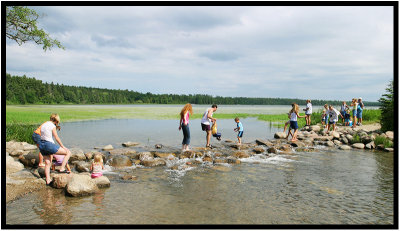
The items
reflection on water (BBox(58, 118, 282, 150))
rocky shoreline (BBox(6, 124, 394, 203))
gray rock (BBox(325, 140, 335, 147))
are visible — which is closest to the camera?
rocky shoreline (BBox(6, 124, 394, 203))

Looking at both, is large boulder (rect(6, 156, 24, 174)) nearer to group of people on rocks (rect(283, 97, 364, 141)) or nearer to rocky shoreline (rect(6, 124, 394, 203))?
rocky shoreline (rect(6, 124, 394, 203))

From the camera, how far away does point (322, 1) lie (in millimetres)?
5922

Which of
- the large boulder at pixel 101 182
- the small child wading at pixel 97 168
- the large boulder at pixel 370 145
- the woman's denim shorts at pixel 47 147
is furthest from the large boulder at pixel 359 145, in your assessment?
the woman's denim shorts at pixel 47 147

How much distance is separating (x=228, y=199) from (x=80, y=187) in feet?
14.5

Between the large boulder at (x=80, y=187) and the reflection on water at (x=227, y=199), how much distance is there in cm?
22

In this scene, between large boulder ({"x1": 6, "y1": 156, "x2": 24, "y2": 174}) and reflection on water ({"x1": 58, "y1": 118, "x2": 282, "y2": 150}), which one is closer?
large boulder ({"x1": 6, "y1": 156, "x2": 24, "y2": 174})

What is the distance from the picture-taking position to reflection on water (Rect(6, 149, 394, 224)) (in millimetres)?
6223

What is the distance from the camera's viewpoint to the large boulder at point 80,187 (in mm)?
7516

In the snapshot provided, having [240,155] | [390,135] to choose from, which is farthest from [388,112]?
[240,155]

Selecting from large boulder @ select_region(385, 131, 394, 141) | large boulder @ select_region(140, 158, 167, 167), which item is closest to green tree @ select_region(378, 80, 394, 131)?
large boulder @ select_region(385, 131, 394, 141)

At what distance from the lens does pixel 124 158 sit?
1229cm

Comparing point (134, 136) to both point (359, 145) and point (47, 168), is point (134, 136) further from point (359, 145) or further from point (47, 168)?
point (359, 145)

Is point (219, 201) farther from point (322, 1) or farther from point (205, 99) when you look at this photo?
point (205, 99)

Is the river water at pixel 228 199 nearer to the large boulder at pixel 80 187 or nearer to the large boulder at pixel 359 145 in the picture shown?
the large boulder at pixel 80 187
